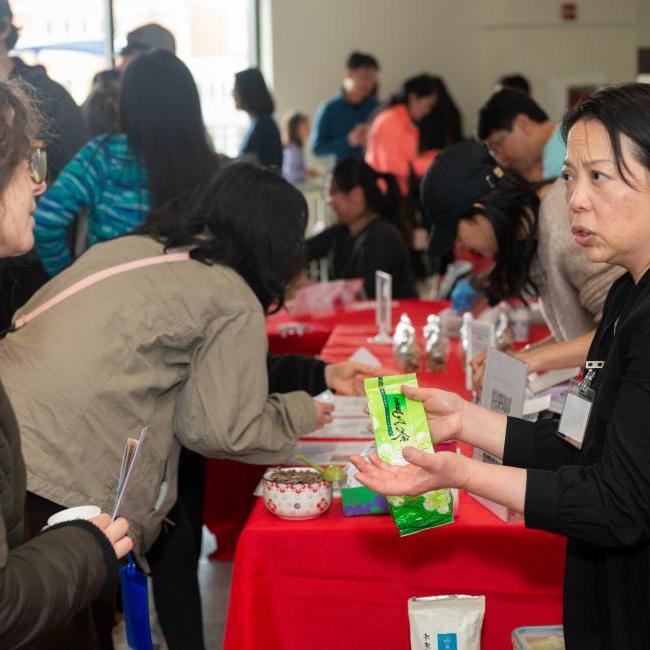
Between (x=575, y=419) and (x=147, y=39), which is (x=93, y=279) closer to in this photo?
(x=575, y=419)

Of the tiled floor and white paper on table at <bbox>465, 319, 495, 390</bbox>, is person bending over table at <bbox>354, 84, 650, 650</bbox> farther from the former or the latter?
the tiled floor

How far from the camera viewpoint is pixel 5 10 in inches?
117

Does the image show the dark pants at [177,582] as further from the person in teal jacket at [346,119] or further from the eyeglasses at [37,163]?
the person in teal jacket at [346,119]

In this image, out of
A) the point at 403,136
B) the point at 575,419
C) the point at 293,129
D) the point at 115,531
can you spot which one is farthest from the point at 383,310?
the point at 293,129

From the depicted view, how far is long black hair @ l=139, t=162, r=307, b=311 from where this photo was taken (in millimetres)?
2098

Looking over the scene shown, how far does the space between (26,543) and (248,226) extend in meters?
0.99

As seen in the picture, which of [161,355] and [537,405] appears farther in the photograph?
[537,405]

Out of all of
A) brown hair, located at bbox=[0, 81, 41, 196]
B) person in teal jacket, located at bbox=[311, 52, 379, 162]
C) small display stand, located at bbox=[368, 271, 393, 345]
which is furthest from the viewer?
person in teal jacket, located at bbox=[311, 52, 379, 162]

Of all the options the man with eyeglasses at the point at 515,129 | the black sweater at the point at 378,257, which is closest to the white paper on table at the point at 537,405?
the man with eyeglasses at the point at 515,129

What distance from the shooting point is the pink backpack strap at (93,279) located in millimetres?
2018

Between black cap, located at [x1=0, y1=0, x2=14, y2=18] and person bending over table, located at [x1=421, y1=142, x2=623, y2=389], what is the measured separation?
127 cm

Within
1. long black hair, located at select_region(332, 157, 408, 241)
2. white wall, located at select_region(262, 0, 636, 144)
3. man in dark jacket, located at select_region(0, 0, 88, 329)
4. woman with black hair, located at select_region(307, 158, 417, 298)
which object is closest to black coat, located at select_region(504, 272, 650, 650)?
man in dark jacket, located at select_region(0, 0, 88, 329)

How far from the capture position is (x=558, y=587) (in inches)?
72.8

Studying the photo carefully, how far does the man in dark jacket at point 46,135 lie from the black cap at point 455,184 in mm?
998
